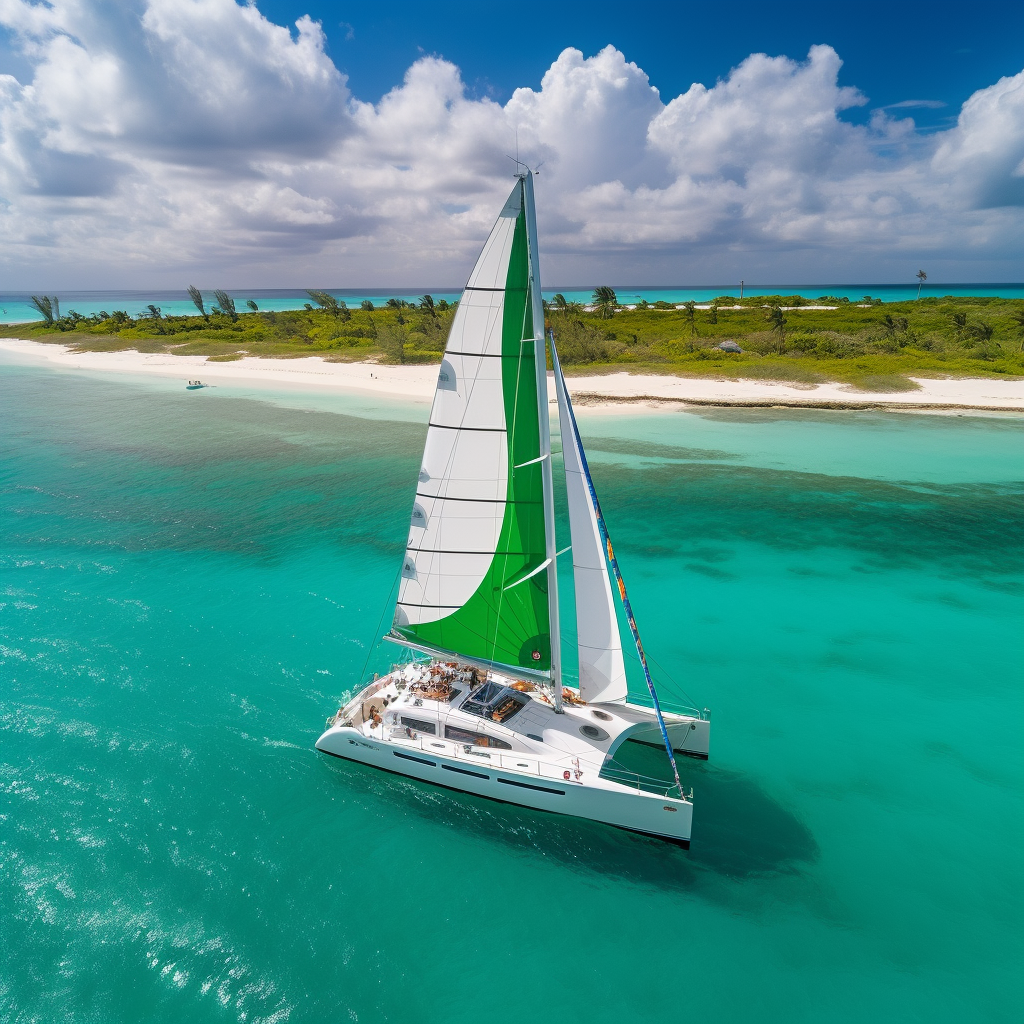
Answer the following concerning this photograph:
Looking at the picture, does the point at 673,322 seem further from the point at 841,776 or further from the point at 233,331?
the point at 841,776

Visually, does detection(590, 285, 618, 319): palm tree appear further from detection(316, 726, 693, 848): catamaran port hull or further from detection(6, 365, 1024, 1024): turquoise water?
detection(316, 726, 693, 848): catamaran port hull

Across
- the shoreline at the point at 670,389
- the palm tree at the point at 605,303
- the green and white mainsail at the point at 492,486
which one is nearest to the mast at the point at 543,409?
the green and white mainsail at the point at 492,486

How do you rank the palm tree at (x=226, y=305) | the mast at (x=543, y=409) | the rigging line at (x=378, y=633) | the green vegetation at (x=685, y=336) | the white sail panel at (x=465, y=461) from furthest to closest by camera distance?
the palm tree at (x=226, y=305)
the green vegetation at (x=685, y=336)
the rigging line at (x=378, y=633)
the white sail panel at (x=465, y=461)
the mast at (x=543, y=409)

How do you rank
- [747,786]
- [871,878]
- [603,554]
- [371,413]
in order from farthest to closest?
[371,413] < [747,786] < [603,554] < [871,878]

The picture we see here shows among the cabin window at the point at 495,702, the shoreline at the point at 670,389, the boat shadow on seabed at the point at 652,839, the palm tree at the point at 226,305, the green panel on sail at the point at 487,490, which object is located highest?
the palm tree at the point at 226,305

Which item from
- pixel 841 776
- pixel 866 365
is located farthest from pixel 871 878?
pixel 866 365

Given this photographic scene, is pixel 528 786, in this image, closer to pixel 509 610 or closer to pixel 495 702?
pixel 495 702

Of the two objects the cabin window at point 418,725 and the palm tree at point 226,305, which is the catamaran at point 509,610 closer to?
the cabin window at point 418,725
